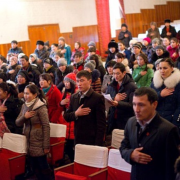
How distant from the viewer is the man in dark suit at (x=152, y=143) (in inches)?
94.0

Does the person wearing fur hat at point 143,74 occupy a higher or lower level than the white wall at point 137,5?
lower

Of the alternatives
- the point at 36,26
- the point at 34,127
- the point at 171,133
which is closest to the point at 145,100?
the point at 171,133

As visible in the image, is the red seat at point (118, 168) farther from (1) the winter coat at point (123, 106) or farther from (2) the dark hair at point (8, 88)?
(2) the dark hair at point (8, 88)

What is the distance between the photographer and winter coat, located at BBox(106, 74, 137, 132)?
4.04 meters

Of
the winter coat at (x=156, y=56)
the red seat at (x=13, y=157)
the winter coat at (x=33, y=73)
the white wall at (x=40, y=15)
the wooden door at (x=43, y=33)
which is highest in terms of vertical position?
the white wall at (x=40, y=15)

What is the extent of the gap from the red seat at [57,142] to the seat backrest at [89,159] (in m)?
0.84

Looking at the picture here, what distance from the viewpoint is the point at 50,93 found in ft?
16.2

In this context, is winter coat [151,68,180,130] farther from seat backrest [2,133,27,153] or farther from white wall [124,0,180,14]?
white wall [124,0,180,14]

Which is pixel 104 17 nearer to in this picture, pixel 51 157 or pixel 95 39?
pixel 95 39

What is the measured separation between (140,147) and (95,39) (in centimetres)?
1300

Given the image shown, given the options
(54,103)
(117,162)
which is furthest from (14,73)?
(117,162)

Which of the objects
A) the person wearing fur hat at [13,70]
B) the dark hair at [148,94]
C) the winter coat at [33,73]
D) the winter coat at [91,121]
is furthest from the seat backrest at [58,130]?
the person wearing fur hat at [13,70]

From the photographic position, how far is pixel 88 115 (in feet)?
12.0

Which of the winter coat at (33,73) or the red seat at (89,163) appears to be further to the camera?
the winter coat at (33,73)
